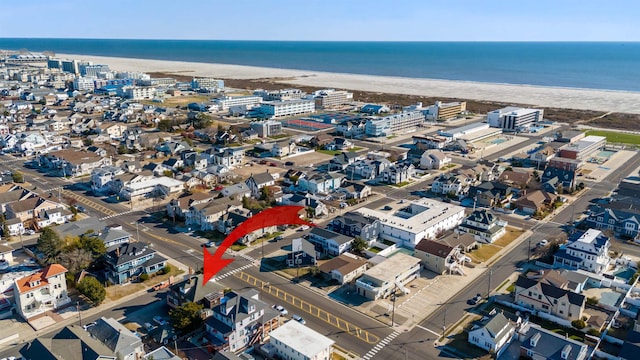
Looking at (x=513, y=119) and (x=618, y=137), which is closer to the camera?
(x=618, y=137)

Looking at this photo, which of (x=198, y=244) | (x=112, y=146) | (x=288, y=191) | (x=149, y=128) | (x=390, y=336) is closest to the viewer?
(x=390, y=336)

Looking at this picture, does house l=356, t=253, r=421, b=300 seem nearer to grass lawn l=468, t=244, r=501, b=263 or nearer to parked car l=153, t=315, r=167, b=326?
grass lawn l=468, t=244, r=501, b=263

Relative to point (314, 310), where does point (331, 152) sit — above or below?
above

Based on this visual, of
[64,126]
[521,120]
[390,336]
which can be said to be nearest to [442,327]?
[390,336]

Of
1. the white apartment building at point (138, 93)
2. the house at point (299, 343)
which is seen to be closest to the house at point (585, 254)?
the house at point (299, 343)

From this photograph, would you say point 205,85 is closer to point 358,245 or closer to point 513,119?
point 513,119

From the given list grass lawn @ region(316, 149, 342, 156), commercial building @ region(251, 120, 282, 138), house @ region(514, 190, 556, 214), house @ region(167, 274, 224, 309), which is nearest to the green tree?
house @ region(167, 274, 224, 309)

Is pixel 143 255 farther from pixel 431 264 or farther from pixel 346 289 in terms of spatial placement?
pixel 431 264

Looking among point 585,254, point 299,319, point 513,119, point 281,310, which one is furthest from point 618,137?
point 281,310
